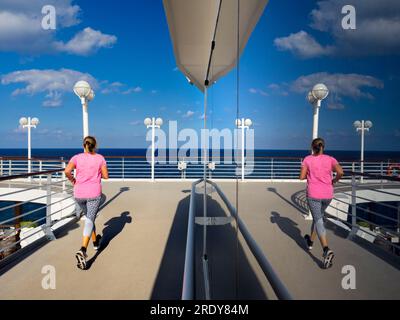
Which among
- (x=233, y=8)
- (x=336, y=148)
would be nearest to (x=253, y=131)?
(x=336, y=148)

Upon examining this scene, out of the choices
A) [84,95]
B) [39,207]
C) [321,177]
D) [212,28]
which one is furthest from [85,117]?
[39,207]

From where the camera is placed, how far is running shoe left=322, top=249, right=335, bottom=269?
479 mm

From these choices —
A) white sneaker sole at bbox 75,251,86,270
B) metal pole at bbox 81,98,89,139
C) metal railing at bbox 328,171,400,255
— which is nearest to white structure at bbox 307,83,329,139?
metal railing at bbox 328,171,400,255

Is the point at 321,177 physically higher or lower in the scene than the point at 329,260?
higher

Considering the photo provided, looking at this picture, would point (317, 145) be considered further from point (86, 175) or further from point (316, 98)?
point (86, 175)

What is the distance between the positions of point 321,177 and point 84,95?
4.02 metres

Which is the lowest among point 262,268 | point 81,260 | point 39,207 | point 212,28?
point 39,207

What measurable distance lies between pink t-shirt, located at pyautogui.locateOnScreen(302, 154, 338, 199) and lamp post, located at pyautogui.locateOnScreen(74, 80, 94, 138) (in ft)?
12.0

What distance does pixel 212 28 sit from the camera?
A: 5.96 ft

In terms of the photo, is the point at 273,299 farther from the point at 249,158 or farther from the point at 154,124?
the point at 154,124

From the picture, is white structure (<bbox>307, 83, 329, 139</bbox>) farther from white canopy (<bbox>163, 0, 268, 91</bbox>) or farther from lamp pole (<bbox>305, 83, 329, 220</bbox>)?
white canopy (<bbox>163, 0, 268, 91</bbox>)

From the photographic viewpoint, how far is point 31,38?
2.50 metres

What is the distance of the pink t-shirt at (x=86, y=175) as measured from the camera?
2277mm

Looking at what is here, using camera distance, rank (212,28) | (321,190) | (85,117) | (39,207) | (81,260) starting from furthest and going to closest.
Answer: (39,207)
(85,117)
(81,260)
(212,28)
(321,190)
